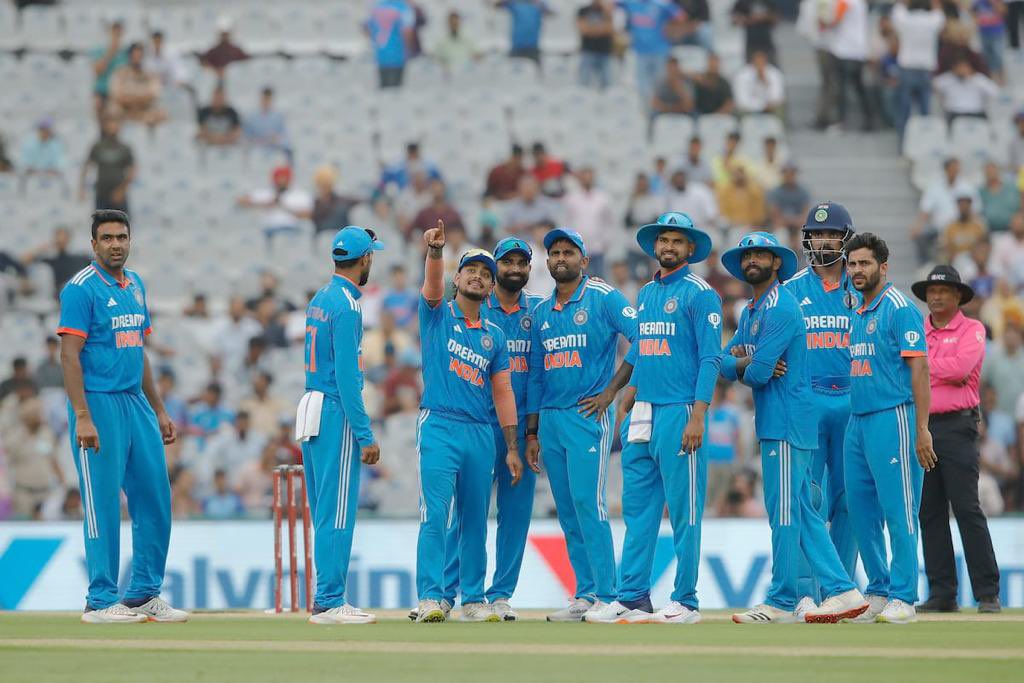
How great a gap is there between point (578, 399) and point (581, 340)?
39 centimetres

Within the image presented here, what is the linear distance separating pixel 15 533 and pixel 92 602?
4.94m

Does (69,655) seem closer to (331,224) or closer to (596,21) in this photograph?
(331,224)

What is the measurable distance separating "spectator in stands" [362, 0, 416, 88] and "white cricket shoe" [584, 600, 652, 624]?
560 inches

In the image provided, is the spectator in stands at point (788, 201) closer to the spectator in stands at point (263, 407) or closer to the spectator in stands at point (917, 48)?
the spectator in stands at point (917, 48)

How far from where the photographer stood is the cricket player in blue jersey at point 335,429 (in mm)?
A: 10320

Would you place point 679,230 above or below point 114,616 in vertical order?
above

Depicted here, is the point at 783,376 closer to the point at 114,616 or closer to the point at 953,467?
the point at 953,467

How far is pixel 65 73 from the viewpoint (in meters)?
23.9

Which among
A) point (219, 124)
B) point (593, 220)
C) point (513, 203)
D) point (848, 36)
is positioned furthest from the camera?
point (848, 36)

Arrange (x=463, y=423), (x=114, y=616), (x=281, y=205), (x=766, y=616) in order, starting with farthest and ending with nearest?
(x=281, y=205) → (x=463, y=423) → (x=766, y=616) → (x=114, y=616)

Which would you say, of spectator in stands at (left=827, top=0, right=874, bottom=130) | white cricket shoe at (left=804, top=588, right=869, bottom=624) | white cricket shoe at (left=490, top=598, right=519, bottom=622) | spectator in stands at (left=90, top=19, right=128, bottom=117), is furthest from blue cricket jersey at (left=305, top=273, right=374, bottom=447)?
spectator in stands at (left=827, top=0, right=874, bottom=130)

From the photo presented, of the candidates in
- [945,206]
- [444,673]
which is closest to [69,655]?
[444,673]

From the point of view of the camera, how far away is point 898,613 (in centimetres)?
1070

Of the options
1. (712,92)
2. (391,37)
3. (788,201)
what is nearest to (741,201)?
(788,201)
